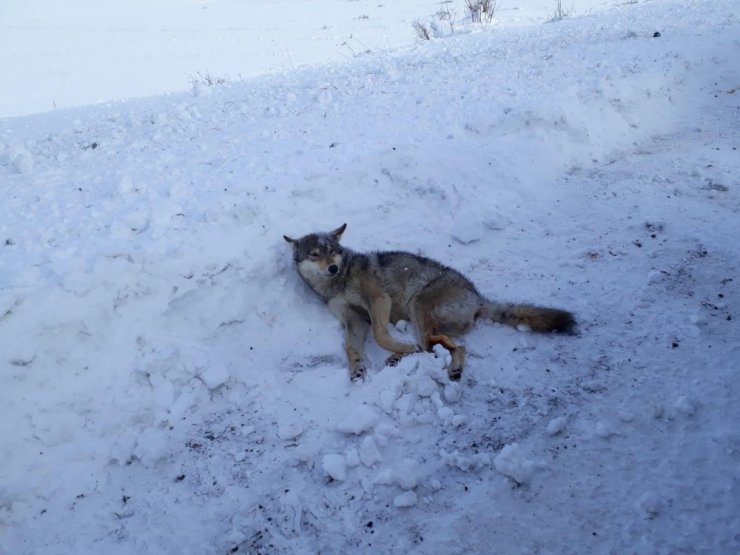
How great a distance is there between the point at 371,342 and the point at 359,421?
1354mm

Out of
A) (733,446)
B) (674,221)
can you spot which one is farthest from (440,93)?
(733,446)

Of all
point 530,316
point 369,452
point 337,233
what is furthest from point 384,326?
point 369,452

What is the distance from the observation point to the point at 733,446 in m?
2.97

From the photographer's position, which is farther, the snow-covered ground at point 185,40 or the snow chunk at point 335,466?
the snow-covered ground at point 185,40

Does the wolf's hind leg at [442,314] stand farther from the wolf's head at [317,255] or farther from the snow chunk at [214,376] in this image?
the snow chunk at [214,376]

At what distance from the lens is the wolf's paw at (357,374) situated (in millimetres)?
4049

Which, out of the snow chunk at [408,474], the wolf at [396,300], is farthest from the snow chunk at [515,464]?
the wolf at [396,300]

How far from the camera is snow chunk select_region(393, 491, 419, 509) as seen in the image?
2973 mm

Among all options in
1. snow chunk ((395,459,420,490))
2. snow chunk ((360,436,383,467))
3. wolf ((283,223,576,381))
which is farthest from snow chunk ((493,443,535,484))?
wolf ((283,223,576,381))

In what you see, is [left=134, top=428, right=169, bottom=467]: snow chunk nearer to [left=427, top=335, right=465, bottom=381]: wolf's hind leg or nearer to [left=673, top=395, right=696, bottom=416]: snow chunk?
[left=427, top=335, right=465, bottom=381]: wolf's hind leg

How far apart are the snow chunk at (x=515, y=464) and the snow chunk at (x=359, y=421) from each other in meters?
0.85

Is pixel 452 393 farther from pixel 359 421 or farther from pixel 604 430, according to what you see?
pixel 604 430

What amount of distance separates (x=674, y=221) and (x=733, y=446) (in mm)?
3015

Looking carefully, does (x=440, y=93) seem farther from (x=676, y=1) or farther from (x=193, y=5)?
(x=193, y=5)
